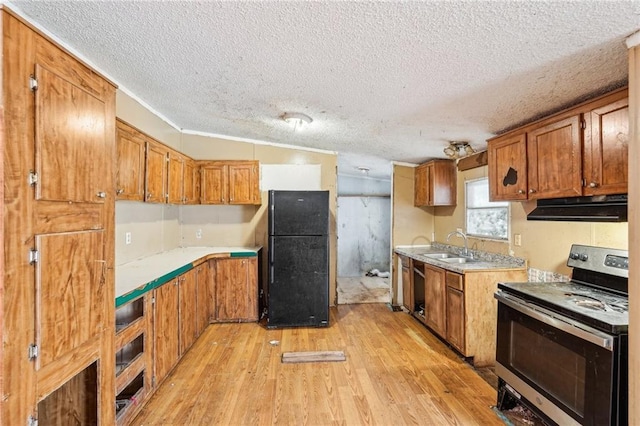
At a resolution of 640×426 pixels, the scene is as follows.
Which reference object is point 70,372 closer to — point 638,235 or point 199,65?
point 199,65

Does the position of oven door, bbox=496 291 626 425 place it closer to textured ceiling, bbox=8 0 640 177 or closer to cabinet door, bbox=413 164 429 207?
textured ceiling, bbox=8 0 640 177

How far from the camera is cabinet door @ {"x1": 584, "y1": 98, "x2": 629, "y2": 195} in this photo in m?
1.74

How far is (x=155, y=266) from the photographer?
281 centimetres

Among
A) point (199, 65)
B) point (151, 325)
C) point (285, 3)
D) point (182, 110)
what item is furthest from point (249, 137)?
point (285, 3)

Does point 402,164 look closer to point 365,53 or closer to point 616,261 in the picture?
point 616,261

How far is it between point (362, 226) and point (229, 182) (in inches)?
147

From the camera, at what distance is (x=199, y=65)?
2.03 metres

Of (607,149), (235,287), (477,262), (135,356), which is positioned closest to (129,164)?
(135,356)

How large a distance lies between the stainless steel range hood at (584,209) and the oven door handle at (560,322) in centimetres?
65

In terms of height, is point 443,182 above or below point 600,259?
above

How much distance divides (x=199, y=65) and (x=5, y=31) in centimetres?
104

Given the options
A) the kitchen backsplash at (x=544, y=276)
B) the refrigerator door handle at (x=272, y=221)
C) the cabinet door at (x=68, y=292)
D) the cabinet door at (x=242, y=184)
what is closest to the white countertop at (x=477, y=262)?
Answer: the kitchen backsplash at (x=544, y=276)

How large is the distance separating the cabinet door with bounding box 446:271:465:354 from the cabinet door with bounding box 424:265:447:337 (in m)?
0.08

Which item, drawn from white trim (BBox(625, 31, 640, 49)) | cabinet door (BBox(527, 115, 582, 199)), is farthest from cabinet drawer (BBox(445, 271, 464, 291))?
white trim (BBox(625, 31, 640, 49))
